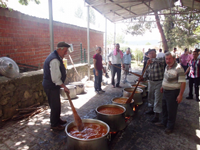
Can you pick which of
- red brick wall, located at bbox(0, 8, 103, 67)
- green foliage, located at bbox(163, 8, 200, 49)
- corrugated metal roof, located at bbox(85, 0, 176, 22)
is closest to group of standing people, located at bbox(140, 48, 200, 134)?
corrugated metal roof, located at bbox(85, 0, 176, 22)

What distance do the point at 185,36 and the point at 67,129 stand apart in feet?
55.9

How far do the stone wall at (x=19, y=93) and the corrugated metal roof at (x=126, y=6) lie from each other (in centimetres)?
488

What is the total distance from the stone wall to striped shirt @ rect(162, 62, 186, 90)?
12.5 ft

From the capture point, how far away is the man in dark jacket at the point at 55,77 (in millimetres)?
3092

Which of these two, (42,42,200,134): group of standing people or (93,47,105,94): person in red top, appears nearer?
(42,42,200,134): group of standing people

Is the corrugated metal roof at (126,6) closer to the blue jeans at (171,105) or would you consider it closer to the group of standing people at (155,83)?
the group of standing people at (155,83)

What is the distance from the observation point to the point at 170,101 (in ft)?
10.9

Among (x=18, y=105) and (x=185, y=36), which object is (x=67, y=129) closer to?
(x=18, y=105)

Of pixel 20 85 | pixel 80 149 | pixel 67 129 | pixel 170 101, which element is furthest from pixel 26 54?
pixel 170 101

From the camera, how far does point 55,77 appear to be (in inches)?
121

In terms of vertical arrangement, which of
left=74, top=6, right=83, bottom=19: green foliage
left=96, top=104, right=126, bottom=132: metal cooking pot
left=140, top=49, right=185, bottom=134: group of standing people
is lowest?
left=96, top=104, right=126, bottom=132: metal cooking pot

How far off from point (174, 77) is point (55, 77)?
2507mm

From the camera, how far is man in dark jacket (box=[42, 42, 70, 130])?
122 inches

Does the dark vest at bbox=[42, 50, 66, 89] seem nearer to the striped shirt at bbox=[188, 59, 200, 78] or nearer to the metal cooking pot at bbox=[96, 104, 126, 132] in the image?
the metal cooking pot at bbox=[96, 104, 126, 132]
